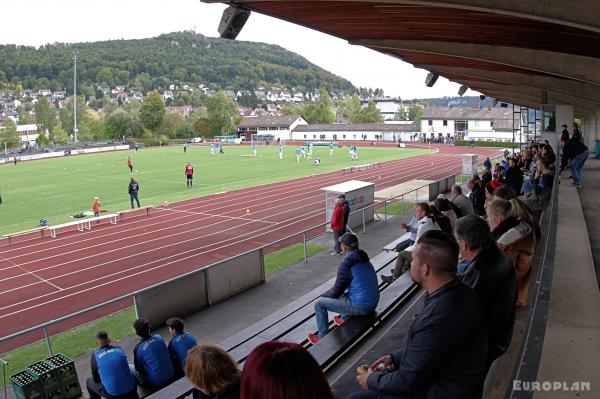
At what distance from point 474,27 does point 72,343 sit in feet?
30.4

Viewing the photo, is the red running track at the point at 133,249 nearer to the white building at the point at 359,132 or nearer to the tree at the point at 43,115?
the white building at the point at 359,132

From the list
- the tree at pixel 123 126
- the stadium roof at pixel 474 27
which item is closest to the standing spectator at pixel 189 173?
the stadium roof at pixel 474 27

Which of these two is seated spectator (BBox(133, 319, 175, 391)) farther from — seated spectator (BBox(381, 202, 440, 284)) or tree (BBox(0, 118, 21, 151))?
tree (BBox(0, 118, 21, 151))

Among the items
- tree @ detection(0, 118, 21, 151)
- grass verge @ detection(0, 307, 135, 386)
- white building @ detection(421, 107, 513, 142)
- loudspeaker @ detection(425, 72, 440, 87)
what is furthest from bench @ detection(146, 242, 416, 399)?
tree @ detection(0, 118, 21, 151)

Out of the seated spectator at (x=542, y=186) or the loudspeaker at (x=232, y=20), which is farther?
the seated spectator at (x=542, y=186)

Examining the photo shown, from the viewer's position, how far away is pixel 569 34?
26.6 ft

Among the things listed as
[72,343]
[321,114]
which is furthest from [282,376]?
[321,114]

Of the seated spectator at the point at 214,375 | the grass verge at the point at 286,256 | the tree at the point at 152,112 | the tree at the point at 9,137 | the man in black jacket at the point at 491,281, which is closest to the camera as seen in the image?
the seated spectator at the point at 214,375

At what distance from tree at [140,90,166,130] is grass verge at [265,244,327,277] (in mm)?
100638

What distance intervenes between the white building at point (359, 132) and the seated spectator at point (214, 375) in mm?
94604

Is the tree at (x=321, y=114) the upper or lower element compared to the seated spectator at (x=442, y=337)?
upper

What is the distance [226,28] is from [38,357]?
6553 mm

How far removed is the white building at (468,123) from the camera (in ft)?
280

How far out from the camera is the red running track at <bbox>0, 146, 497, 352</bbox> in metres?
12.8
